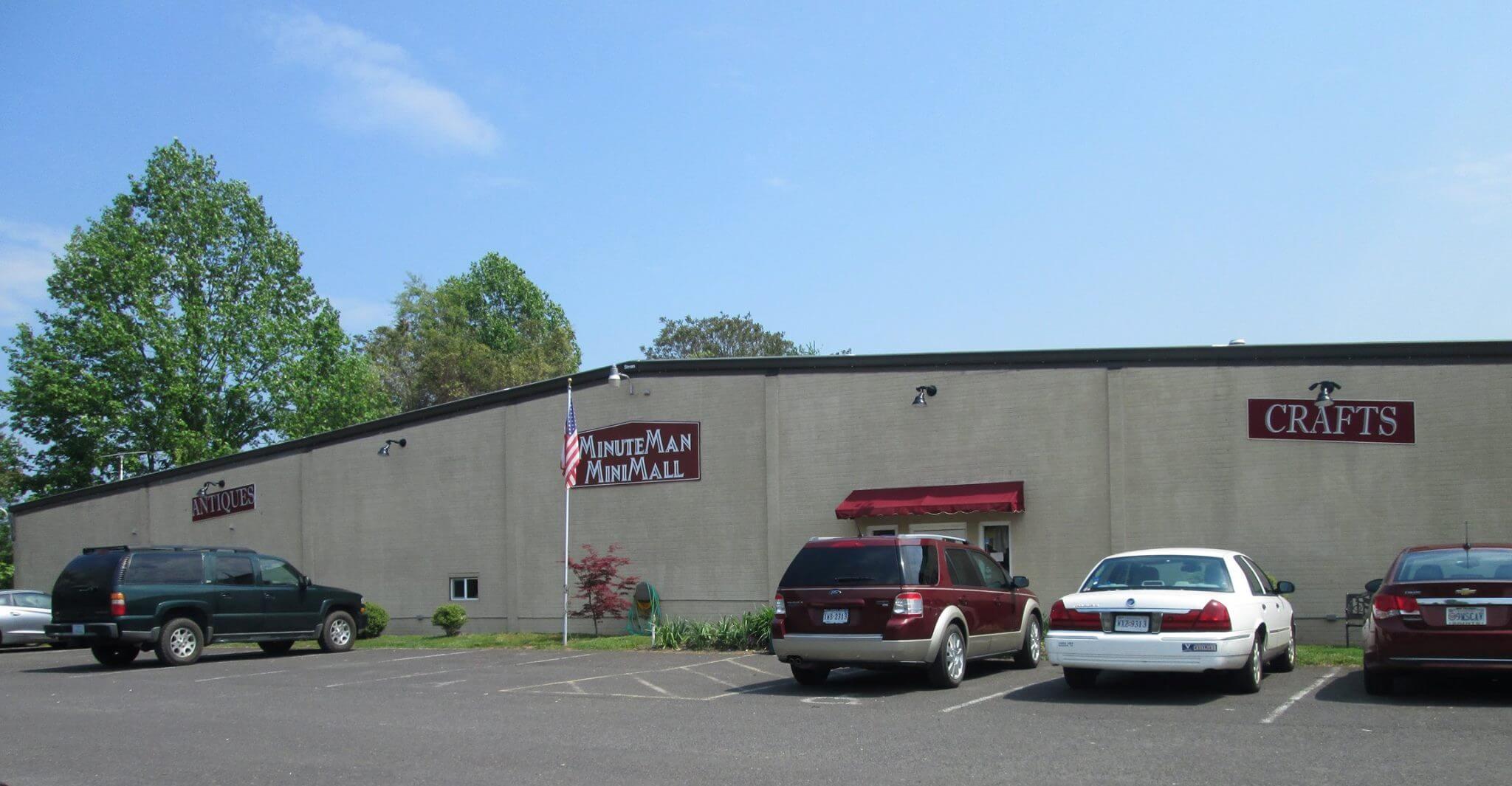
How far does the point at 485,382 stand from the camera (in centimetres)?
6172

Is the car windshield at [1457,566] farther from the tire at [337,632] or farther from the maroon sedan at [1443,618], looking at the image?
the tire at [337,632]

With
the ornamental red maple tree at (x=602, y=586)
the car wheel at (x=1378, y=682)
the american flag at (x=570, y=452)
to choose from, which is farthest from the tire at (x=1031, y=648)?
the ornamental red maple tree at (x=602, y=586)

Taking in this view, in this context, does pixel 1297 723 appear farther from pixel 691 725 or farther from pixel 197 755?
pixel 197 755

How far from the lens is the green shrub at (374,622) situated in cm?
2659

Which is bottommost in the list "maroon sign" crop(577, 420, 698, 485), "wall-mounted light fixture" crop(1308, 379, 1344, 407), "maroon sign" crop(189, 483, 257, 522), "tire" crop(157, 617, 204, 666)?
"tire" crop(157, 617, 204, 666)

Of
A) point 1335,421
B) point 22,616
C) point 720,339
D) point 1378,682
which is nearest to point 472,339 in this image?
point 720,339

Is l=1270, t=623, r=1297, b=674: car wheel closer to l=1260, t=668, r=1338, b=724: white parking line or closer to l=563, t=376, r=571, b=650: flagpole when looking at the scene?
l=1260, t=668, r=1338, b=724: white parking line

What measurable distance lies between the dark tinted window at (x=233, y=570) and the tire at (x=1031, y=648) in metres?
13.1

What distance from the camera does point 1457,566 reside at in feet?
38.3

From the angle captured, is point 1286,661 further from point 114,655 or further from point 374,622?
point 374,622

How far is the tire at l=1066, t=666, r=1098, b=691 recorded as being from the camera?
12922 mm

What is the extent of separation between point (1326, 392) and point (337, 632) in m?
17.3

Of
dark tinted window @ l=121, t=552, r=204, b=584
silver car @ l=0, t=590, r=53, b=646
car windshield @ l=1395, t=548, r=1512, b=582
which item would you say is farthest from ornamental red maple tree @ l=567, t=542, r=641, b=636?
car windshield @ l=1395, t=548, r=1512, b=582

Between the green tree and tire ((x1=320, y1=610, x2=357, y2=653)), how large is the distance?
27743mm
